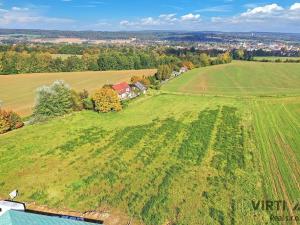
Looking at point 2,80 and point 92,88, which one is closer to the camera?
point 92,88

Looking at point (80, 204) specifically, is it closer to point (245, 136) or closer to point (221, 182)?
point (221, 182)

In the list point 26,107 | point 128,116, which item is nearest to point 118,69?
point 26,107

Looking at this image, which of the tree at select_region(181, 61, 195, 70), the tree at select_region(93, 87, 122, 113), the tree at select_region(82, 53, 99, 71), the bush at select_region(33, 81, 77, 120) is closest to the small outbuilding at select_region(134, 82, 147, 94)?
the tree at select_region(93, 87, 122, 113)

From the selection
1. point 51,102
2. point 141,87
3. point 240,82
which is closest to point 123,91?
point 141,87

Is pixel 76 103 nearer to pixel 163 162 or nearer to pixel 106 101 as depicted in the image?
pixel 106 101

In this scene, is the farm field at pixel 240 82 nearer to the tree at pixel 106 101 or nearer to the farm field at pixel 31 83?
the farm field at pixel 31 83
